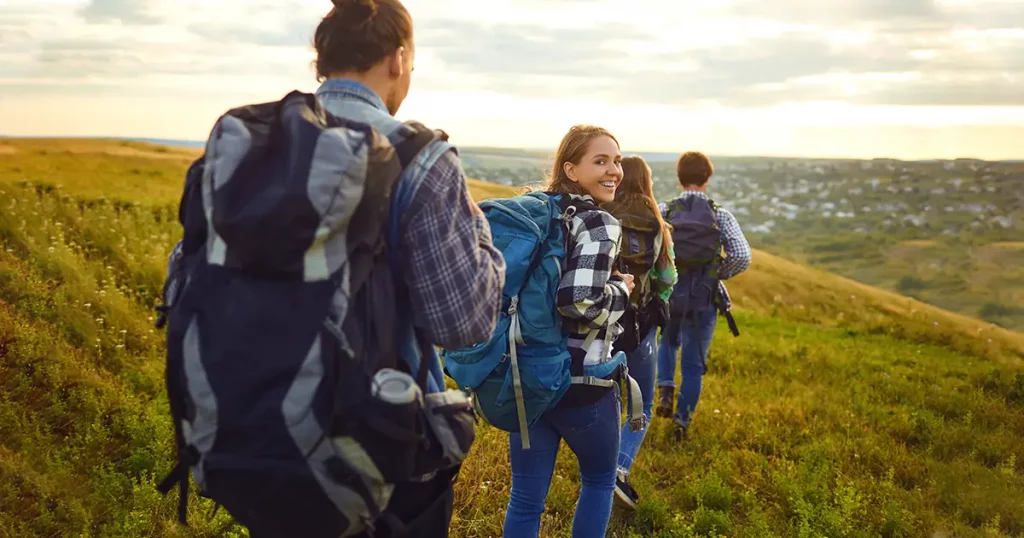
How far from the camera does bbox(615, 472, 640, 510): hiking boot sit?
5332 mm

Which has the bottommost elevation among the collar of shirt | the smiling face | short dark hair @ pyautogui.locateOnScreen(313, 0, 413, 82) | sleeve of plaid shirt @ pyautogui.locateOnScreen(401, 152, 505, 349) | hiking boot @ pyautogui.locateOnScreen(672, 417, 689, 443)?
hiking boot @ pyautogui.locateOnScreen(672, 417, 689, 443)

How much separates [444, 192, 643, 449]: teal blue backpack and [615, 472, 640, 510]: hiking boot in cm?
208

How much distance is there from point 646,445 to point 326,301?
5.42 meters

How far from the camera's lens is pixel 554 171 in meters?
4.05

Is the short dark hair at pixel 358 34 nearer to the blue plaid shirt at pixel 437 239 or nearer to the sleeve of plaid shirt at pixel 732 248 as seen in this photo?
the blue plaid shirt at pixel 437 239

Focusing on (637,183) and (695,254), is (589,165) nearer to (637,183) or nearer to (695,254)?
(637,183)

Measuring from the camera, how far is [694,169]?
22.0 feet

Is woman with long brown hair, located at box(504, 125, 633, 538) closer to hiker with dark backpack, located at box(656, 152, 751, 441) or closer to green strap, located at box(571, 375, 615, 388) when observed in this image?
green strap, located at box(571, 375, 615, 388)

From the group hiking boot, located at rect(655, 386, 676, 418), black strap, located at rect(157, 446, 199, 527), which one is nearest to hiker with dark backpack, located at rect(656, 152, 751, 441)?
hiking boot, located at rect(655, 386, 676, 418)

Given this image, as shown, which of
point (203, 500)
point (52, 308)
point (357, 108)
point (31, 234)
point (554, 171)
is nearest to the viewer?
point (357, 108)

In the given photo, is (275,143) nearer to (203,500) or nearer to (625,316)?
(625,316)

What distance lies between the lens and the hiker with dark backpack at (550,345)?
3.44 m

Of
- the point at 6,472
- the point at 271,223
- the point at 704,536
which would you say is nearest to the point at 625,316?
the point at 704,536

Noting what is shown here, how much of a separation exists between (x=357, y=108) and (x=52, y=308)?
6.49 meters
